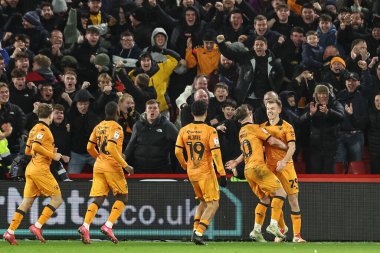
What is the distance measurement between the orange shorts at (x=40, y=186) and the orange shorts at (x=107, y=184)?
0.63 metres

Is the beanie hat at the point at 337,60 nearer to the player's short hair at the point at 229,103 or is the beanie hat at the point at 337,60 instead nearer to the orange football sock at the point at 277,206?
the player's short hair at the point at 229,103

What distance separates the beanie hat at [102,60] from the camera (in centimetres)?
2105

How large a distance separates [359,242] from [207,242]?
2563mm

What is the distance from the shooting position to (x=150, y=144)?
1878cm

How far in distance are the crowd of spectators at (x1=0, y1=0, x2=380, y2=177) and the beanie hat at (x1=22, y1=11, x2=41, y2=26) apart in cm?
2

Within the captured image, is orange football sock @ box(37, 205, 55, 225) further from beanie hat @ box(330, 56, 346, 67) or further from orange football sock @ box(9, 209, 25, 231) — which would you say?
beanie hat @ box(330, 56, 346, 67)

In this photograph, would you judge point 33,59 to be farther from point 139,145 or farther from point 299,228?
point 299,228

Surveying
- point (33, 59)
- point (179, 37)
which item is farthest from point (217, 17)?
point (33, 59)

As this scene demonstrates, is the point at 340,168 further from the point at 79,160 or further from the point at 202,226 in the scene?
the point at 79,160

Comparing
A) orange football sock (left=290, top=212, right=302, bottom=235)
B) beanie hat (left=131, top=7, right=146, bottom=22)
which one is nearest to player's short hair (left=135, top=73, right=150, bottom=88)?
beanie hat (left=131, top=7, right=146, bottom=22)

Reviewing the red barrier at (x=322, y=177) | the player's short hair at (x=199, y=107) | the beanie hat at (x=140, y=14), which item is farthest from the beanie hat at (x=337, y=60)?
the player's short hair at (x=199, y=107)

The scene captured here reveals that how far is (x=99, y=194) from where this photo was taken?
671 inches

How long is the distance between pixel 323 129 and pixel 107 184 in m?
4.30

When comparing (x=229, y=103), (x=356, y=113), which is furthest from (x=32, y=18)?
(x=356, y=113)
